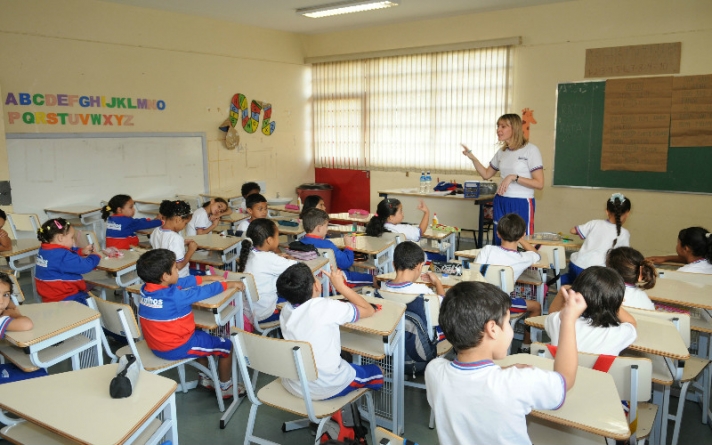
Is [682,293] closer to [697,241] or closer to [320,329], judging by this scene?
[697,241]

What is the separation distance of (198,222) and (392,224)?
6.44 feet

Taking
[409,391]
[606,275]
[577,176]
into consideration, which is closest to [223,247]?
[409,391]

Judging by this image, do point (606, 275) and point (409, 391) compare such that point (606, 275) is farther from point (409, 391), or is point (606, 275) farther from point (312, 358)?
point (409, 391)

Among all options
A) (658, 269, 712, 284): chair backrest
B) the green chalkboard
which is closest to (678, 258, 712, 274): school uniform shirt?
(658, 269, 712, 284): chair backrest

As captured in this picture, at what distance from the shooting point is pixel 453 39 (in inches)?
300

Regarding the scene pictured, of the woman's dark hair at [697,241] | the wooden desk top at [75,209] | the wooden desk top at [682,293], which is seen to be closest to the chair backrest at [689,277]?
the wooden desk top at [682,293]

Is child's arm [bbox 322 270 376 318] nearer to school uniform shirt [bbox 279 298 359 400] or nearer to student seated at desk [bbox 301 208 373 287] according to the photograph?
school uniform shirt [bbox 279 298 359 400]

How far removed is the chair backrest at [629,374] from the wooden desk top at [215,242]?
9.80 ft

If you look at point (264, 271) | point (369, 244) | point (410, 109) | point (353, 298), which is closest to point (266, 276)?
point (264, 271)

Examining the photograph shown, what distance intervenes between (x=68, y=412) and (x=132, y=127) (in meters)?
5.72

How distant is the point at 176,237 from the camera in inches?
166

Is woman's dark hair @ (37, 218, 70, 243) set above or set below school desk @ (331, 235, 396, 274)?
above

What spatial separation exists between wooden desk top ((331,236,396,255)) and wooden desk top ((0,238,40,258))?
8.10 feet

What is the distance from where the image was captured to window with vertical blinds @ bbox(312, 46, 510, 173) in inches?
296
